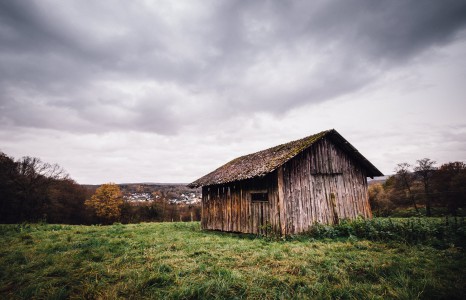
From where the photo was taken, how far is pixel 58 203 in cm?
3697

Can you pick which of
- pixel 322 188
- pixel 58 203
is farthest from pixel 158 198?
pixel 322 188

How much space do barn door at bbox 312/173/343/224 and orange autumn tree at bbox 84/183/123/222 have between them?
46.2 metres

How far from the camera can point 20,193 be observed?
32.7m

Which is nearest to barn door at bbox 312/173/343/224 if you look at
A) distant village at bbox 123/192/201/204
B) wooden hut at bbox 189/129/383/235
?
wooden hut at bbox 189/129/383/235

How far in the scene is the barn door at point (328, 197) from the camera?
1252 cm

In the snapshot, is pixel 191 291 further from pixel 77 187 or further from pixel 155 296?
pixel 77 187

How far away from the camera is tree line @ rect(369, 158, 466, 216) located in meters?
30.9

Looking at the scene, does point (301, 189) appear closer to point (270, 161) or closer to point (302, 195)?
point (302, 195)

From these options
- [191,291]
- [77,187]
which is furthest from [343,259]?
[77,187]

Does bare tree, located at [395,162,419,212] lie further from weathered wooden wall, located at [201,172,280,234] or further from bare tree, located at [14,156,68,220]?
bare tree, located at [14,156,68,220]

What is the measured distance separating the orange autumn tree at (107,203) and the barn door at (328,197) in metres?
46.2

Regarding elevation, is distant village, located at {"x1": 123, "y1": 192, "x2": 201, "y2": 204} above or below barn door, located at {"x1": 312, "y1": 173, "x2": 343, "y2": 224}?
below

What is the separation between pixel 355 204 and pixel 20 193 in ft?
147

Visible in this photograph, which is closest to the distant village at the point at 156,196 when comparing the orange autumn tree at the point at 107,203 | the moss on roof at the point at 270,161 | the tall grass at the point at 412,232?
the orange autumn tree at the point at 107,203
